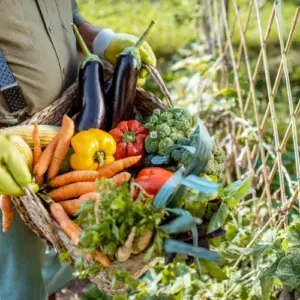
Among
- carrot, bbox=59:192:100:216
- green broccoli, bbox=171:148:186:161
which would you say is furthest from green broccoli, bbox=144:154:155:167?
carrot, bbox=59:192:100:216

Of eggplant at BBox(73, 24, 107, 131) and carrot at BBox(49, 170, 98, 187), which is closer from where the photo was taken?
carrot at BBox(49, 170, 98, 187)

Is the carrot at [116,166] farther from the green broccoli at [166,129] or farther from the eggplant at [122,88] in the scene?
the eggplant at [122,88]

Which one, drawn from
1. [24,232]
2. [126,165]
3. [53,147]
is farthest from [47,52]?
[24,232]

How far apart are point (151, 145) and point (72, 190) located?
0.33m

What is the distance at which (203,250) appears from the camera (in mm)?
1526

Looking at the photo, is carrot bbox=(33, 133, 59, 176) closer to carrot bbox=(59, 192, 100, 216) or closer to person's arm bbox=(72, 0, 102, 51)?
carrot bbox=(59, 192, 100, 216)

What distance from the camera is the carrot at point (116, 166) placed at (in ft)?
6.11

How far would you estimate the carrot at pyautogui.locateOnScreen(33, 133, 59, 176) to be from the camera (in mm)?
1785

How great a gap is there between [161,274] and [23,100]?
1.12m

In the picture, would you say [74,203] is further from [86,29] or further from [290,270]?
[86,29]

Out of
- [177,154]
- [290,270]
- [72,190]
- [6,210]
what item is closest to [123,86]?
[177,154]

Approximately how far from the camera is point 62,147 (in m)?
1.87

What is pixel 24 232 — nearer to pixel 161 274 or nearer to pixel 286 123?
pixel 161 274

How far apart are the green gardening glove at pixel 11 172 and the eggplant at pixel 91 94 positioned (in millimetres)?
397
